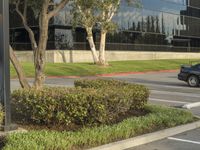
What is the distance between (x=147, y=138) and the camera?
9.04 meters

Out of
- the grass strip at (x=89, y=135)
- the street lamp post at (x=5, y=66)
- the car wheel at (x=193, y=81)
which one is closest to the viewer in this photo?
the grass strip at (x=89, y=135)

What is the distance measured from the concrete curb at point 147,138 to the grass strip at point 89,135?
0.61 ft

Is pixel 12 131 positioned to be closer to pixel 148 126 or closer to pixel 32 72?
pixel 148 126

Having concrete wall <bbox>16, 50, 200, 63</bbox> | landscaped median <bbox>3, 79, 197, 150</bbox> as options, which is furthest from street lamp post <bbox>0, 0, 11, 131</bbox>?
concrete wall <bbox>16, 50, 200, 63</bbox>

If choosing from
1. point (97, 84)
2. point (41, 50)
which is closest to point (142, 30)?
point (97, 84)

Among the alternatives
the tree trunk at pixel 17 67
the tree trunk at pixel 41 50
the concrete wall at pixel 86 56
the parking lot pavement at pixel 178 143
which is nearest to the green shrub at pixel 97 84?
the tree trunk at pixel 41 50

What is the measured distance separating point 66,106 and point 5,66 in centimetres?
140

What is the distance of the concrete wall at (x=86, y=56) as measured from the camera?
41.2m

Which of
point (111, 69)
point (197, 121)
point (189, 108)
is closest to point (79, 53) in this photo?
point (111, 69)

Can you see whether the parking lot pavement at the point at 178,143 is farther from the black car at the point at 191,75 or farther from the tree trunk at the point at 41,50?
the black car at the point at 191,75

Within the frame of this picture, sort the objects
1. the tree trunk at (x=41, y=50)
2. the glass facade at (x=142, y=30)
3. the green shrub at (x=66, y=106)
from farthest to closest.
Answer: the glass facade at (x=142, y=30) → the tree trunk at (x=41, y=50) → the green shrub at (x=66, y=106)

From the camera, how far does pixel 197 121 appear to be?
11.1 metres

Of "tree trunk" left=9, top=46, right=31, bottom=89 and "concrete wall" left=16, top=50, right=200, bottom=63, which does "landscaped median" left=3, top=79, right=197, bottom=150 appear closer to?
"tree trunk" left=9, top=46, right=31, bottom=89

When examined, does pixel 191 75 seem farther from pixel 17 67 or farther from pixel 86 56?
pixel 86 56
